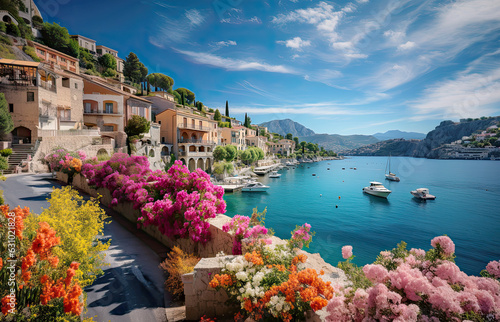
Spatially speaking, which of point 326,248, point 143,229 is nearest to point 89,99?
point 143,229

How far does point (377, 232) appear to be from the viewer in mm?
23391

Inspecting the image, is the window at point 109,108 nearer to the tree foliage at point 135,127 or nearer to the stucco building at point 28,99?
the tree foliage at point 135,127

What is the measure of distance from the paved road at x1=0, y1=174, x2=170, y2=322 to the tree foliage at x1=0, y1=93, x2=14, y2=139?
1481 cm

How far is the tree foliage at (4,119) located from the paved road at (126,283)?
14.8m

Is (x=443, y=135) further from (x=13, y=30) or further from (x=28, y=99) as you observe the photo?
(x=13, y=30)

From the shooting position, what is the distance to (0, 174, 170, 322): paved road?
5.04 meters

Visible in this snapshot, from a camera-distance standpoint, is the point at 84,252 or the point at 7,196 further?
the point at 7,196

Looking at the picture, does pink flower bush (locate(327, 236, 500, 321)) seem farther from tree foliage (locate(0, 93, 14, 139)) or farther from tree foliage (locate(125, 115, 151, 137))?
tree foliage (locate(125, 115, 151, 137))

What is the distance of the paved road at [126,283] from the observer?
5.04 m

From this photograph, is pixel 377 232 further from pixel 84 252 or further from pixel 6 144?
pixel 6 144

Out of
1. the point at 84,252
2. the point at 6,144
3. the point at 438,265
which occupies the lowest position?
the point at 84,252

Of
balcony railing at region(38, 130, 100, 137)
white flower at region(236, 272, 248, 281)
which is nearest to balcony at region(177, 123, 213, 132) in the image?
balcony railing at region(38, 130, 100, 137)

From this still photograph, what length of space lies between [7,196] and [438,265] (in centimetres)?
1576

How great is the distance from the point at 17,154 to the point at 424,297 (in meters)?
27.7
